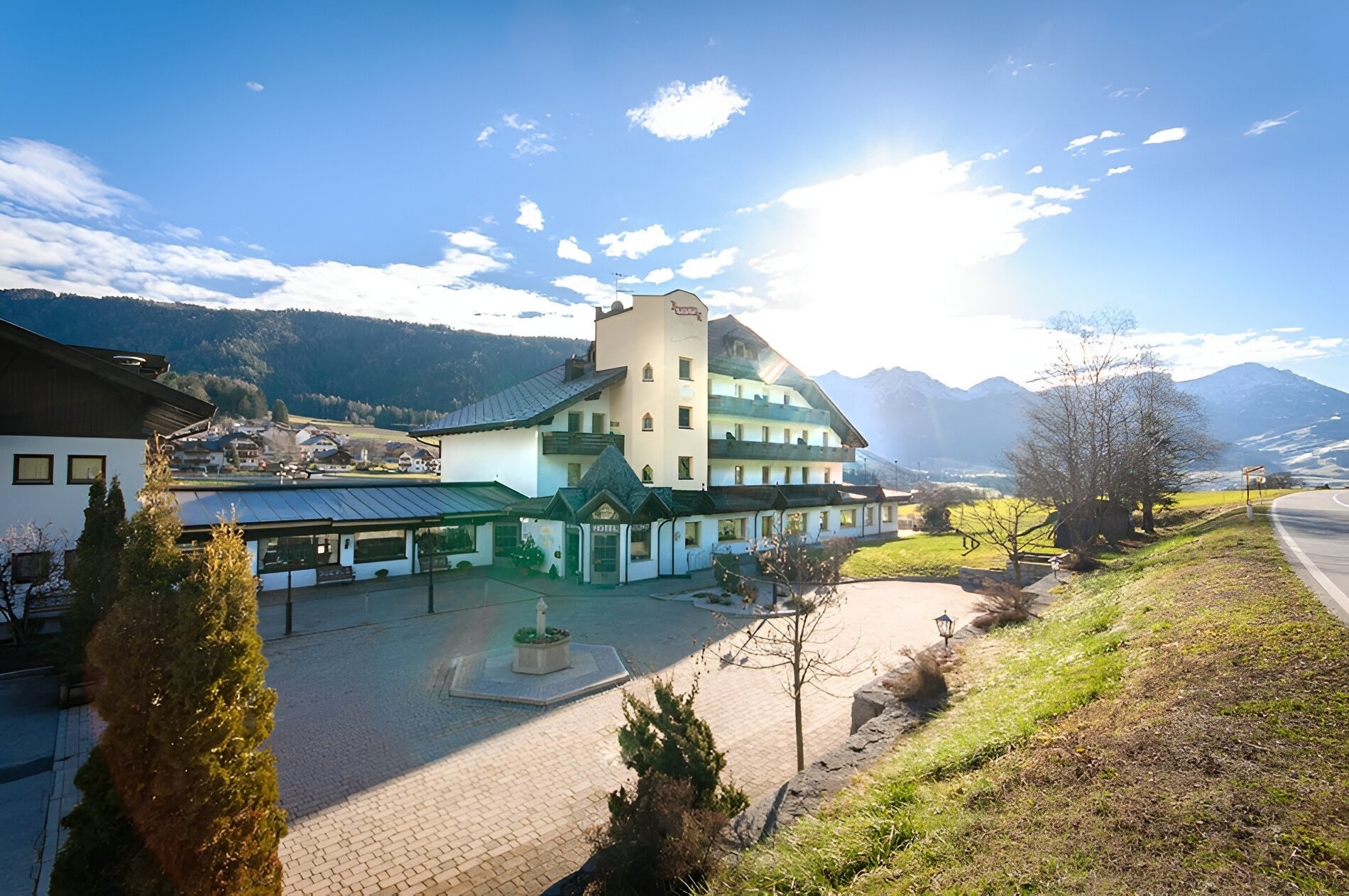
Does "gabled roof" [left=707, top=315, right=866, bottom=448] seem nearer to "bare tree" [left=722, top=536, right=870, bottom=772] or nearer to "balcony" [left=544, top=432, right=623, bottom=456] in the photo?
"balcony" [left=544, top=432, right=623, bottom=456]

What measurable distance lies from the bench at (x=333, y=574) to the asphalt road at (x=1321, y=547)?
90.0 ft

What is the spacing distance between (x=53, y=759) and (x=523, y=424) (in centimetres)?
2034

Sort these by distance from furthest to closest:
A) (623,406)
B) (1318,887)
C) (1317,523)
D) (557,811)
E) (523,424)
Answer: (623,406)
(523,424)
(1317,523)
(557,811)
(1318,887)

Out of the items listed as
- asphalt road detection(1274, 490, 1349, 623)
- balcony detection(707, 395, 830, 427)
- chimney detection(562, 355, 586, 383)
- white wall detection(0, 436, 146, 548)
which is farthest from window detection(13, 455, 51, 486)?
asphalt road detection(1274, 490, 1349, 623)

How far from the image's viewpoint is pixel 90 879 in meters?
4.94

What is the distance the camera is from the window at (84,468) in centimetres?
1728

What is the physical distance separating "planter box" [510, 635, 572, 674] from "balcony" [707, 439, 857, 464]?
2075 centimetres

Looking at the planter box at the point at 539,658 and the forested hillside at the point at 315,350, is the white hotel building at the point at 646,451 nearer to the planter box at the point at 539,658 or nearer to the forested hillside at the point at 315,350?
the planter box at the point at 539,658

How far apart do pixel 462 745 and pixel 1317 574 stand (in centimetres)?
1591

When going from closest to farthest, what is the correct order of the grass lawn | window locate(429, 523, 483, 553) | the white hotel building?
the grass lawn
the white hotel building
window locate(429, 523, 483, 553)

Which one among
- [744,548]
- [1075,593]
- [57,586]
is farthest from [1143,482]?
[57,586]

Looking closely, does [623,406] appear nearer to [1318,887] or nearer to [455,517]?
[455,517]

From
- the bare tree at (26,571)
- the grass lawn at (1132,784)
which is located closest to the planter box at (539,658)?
the grass lawn at (1132,784)

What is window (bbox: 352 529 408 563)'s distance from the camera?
2433 centimetres
